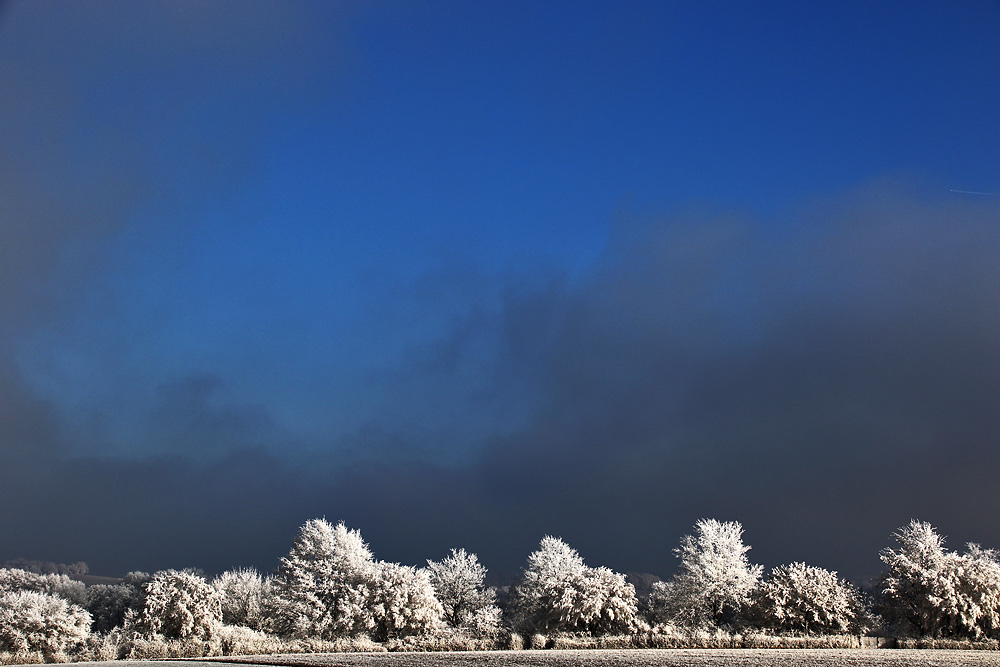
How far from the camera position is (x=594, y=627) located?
50875 millimetres

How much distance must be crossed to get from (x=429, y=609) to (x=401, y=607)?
1.80m

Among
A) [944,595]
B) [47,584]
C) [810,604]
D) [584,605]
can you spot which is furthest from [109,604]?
[944,595]

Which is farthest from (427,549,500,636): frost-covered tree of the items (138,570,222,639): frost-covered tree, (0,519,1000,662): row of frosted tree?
(138,570,222,639): frost-covered tree

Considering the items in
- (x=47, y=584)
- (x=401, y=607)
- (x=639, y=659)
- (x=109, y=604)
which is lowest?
(x=109, y=604)

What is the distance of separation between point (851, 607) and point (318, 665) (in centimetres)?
3420

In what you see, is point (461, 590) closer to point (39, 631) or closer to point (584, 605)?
point (584, 605)

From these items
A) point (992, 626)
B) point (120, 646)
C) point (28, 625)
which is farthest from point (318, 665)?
point (992, 626)

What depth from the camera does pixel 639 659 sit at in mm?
31484

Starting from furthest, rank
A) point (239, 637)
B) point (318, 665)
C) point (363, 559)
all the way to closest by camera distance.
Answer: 1. point (363, 559)
2. point (239, 637)
3. point (318, 665)

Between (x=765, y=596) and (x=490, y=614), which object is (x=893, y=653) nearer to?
(x=765, y=596)

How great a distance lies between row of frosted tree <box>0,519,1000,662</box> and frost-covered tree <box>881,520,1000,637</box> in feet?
0.24

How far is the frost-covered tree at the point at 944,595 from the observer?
149 feet

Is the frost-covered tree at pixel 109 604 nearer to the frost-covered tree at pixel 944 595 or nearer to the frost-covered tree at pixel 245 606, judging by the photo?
the frost-covered tree at pixel 245 606

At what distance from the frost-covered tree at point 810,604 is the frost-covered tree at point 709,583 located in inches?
179
